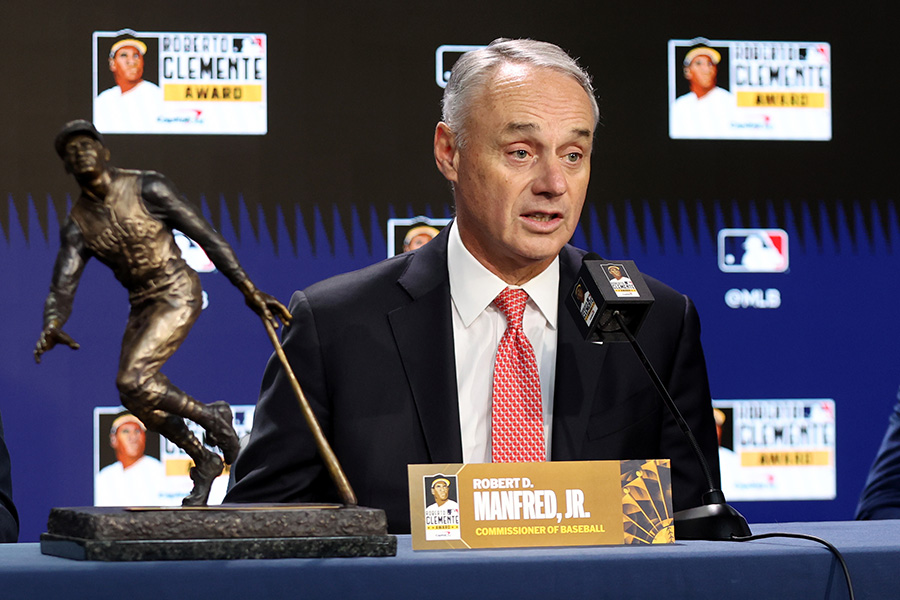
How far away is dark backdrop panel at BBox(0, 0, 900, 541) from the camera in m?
2.77

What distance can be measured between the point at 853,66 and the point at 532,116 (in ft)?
5.74

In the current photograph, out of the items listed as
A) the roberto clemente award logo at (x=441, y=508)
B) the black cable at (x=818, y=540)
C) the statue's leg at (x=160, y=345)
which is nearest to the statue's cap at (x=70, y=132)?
the statue's leg at (x=160, y=345)

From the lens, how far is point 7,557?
931 mm

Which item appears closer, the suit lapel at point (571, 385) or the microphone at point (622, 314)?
the microphone at point (622, 314)

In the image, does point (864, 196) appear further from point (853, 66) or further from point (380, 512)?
point (380, 512)

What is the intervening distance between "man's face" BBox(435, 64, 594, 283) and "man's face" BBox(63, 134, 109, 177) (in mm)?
691

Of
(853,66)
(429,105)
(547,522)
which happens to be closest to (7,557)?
(547,522)

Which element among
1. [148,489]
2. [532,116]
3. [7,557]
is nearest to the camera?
[7,557]

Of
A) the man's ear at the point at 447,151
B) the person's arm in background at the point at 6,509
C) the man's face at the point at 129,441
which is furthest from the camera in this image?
the man's face at the point at 129,441

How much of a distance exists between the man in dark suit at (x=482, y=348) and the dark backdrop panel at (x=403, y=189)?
1182 millimetres

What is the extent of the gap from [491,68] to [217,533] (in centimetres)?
90

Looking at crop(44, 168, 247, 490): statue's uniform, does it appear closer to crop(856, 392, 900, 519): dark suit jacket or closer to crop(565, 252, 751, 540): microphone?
crop(565, 252, 751, 540): microphone

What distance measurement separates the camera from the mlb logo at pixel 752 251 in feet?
9.70

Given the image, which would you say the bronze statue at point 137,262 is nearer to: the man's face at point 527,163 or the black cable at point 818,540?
the black cable at point 818,540
